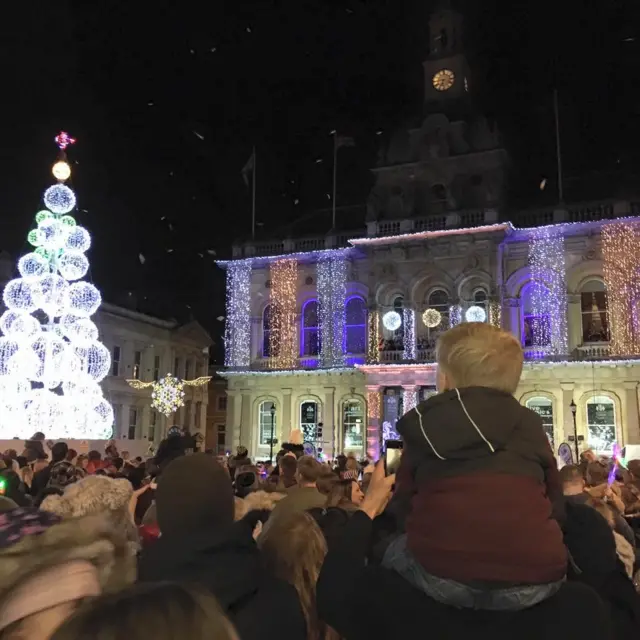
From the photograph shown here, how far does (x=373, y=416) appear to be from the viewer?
1217 inches

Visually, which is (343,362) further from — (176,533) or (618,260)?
(176,533)

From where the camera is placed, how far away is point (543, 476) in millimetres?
2117

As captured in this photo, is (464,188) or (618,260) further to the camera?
(464,188)

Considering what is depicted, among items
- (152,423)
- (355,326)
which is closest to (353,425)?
(355,326)

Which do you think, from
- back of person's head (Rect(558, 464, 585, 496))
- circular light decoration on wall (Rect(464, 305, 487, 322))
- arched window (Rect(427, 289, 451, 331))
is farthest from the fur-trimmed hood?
arched window (Rect(427, 289, 451, 331))

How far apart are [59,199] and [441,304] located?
17242mm

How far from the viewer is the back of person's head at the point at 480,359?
2240 mm

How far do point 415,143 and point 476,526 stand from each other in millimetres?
32388

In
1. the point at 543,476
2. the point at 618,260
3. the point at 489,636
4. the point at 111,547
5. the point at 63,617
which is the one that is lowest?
the point at 489,636

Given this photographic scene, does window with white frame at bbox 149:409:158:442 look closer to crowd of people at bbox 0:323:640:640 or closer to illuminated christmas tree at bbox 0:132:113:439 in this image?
illuminated christmas tree at bbox 0:132:113:439

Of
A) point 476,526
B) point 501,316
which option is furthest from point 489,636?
point 501,316

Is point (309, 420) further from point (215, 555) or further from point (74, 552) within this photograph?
point (74, 552)

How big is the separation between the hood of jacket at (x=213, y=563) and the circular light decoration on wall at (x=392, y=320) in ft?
95.2

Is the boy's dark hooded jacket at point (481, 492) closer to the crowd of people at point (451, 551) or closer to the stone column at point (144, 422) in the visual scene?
the crowd of people at point (451, 551)
